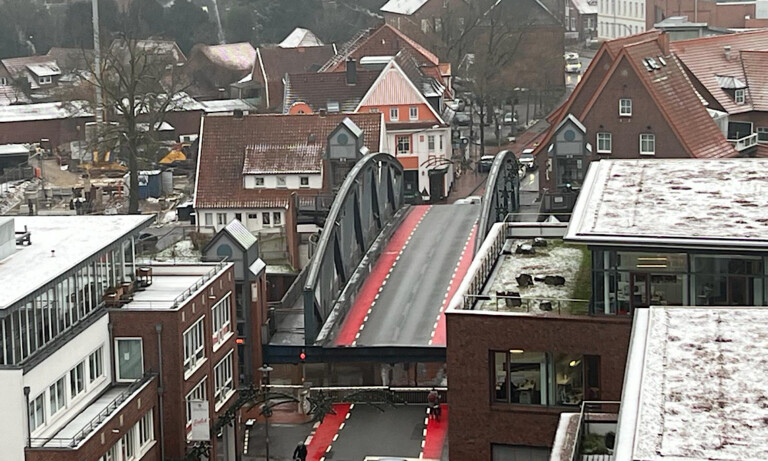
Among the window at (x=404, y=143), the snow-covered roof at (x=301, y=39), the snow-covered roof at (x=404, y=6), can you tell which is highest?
the snow-covered roof at (x=404, y=6)

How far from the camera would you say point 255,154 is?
72.4 metres

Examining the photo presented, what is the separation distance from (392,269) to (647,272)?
91.9 feet

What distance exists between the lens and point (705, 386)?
20453mm

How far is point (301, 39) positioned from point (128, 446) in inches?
4184

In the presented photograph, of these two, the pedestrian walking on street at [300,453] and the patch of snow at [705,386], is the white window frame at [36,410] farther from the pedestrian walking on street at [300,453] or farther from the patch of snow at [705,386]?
the patch of snow at [705,386]

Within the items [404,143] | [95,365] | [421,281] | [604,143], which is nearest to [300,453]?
[95,365]

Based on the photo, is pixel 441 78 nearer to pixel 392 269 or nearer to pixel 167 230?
pixel 167 230

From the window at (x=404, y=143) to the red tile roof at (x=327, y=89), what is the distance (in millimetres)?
3846

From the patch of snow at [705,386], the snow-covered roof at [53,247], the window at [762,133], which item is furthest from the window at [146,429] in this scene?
the window at [762,133]

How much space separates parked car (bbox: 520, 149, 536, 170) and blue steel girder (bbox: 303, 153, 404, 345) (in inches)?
804

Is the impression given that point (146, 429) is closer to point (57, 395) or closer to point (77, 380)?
point (77, 380)

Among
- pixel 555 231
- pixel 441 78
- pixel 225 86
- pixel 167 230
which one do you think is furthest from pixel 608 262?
pixel 225 86

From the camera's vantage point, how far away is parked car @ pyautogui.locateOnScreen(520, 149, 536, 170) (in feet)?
288

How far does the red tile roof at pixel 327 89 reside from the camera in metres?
87.6
